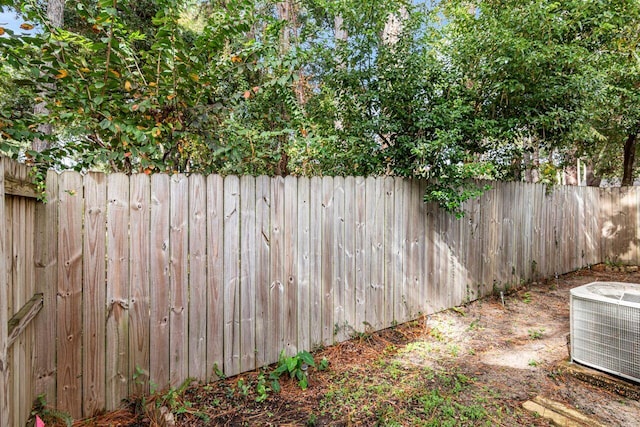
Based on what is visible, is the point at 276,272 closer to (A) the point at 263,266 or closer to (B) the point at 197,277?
(A) the point at 263,266

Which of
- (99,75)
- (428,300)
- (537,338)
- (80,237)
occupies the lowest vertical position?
(537,338)

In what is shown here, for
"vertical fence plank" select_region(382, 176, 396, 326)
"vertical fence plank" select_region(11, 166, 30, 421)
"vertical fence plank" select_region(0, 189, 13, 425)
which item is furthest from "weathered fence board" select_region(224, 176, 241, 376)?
"vertical fence plank" select_region(382, 176, 396, 326)

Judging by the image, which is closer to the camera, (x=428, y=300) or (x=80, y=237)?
(x=80, y=237)

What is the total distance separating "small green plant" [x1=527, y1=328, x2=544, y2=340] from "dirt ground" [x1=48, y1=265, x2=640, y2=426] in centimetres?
2

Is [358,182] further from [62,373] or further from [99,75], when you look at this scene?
[62,373]

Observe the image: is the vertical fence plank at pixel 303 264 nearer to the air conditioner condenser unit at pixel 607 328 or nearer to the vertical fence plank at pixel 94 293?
the vertical fence plank at pixel 94 293

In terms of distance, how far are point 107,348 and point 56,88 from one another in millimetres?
1846

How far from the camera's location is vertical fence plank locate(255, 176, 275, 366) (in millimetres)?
2670

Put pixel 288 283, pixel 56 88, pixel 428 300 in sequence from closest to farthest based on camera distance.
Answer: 1. pixel 56 88
2. pixel 288 283
3. pixel 428 300

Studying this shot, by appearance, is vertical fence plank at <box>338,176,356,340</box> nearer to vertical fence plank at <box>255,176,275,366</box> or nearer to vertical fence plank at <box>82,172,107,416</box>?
vertical fence plank at <box>255,176,275,366</box>

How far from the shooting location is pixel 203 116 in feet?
8.69

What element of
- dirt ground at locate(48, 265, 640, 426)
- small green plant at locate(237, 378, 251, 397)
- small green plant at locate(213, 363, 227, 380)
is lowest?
dirt ground at locate(48, 265, 640, 426)

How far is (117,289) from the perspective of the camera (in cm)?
213

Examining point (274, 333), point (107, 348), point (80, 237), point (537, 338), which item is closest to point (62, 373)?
point (107, 348)
